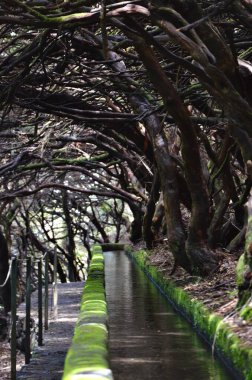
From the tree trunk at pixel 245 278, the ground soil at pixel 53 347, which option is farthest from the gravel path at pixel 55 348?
the tree trunk at pixel 245 278

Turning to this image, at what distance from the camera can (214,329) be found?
7.46 m

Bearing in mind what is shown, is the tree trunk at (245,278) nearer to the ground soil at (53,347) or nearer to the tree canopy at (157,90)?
the tree canopy at (157,90)

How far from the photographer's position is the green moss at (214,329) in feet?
19.5

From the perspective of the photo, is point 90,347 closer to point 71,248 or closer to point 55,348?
point 55,348

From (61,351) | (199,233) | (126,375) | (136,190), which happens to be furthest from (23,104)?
(136,190)

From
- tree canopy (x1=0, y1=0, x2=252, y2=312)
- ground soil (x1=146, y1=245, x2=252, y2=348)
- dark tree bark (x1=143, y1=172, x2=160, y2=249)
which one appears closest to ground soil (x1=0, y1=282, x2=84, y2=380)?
ground soil (x1=146, y1=245, x2=252, y2=348)

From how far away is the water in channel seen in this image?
6.66 metres

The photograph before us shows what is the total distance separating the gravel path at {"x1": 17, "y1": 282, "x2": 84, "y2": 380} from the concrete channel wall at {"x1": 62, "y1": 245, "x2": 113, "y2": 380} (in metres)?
0.79

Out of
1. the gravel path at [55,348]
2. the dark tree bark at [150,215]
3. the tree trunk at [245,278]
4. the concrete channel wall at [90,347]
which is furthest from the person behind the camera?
the dark tree bark at [150,215]

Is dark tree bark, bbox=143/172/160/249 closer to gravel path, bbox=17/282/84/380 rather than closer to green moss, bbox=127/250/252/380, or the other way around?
gravel path, bbox=17/282/84/380

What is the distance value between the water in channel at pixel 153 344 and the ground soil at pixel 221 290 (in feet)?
1.40

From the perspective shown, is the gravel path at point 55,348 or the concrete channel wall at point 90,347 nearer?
the concrete channel wall at point 90,347

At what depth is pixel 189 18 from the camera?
7539 millimetres

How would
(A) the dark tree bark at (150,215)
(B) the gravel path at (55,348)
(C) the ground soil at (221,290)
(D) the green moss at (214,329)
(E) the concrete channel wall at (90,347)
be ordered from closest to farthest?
(E) the concrete channel wall at (90,347), (D) the green moss at (214,329), (C) the ground soil at (221,290), (B) the gravel path at (55,348), (A) the dark tree bark at (150,215)
